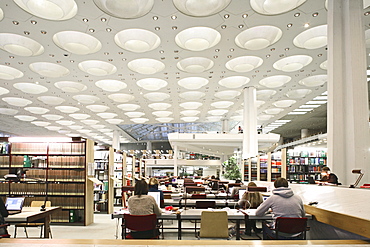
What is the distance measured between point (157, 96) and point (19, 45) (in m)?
9.19

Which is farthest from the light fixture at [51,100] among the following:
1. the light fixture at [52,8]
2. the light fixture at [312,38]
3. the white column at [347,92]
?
the white column at [347,92]

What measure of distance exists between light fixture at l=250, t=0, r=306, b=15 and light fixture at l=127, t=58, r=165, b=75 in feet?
19.2

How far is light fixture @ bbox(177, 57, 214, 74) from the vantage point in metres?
13.6

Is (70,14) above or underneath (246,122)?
above

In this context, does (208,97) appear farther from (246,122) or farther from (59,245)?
(59,245)

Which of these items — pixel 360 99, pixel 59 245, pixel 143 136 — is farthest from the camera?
pixel 143 136

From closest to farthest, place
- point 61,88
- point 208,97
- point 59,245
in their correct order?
point 59,245 < point 61,88 < point 208,97

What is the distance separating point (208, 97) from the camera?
20.1 metres

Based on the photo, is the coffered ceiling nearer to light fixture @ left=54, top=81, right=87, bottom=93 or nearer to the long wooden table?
light fixture @ left=54, top=81, right=87, bottom=93

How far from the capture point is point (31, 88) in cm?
1777

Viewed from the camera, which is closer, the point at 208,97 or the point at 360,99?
the point at 360,99

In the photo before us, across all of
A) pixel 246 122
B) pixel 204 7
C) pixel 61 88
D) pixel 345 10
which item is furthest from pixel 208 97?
pixel 345 10

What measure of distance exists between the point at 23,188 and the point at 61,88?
30.0 feet

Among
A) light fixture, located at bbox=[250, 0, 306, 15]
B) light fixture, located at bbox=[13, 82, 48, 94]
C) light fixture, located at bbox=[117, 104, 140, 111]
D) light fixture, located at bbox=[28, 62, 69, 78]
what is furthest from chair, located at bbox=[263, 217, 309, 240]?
light fixture, located at bbox=[117, 104, 140, 111]
